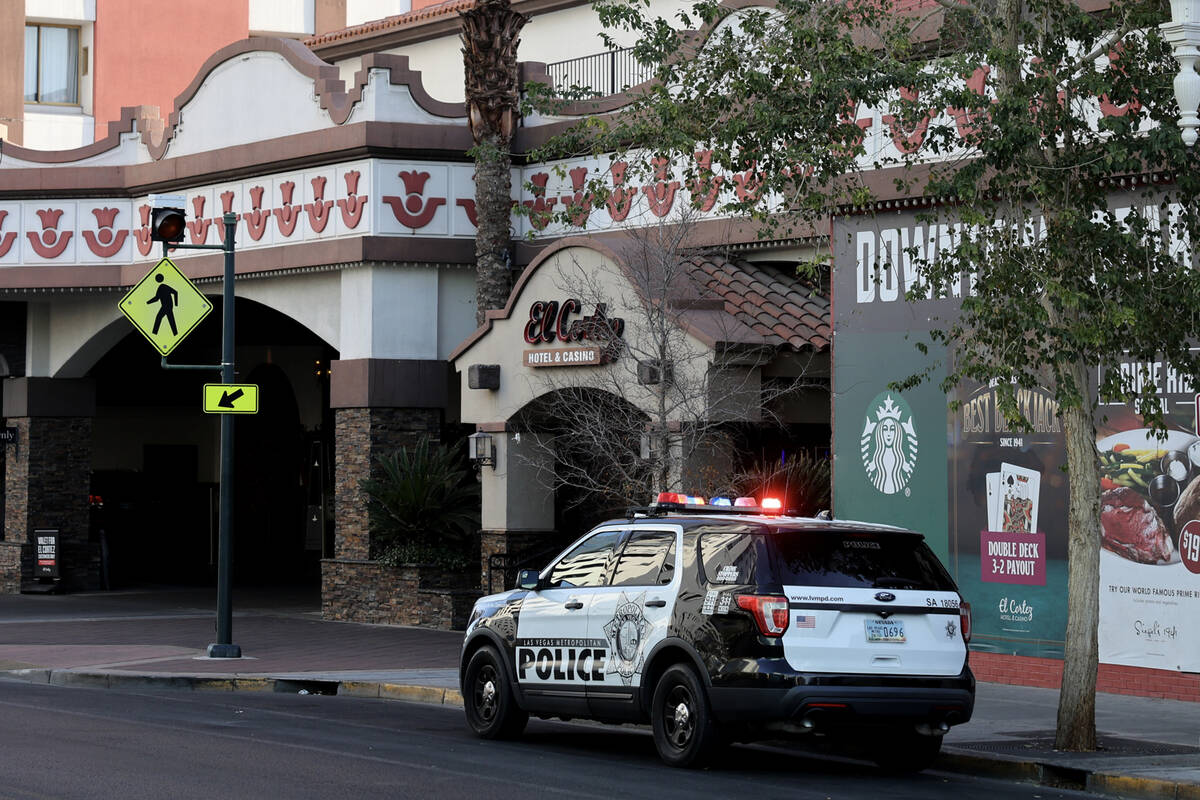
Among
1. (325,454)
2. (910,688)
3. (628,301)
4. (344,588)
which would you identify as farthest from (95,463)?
(910,688)

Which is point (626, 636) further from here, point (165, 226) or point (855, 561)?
A: point (165, 226)

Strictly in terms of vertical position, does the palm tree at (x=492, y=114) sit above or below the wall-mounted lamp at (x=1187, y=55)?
above

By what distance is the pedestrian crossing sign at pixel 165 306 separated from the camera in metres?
20.5

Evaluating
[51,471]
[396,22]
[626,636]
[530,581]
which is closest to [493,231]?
[396,22]

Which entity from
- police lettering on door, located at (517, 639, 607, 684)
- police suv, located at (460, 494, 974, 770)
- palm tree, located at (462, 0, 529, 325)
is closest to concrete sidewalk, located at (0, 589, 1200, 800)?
police suv, located at (460, 494, 974, 770)

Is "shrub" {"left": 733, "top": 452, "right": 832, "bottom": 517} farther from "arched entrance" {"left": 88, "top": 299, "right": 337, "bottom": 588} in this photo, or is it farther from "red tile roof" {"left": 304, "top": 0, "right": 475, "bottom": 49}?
"arched entrance" {"left": 88, "top": 299, "right": 337, "bottom": 588}

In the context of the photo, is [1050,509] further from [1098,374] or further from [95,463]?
[95,463]

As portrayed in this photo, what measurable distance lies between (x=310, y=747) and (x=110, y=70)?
102 ft

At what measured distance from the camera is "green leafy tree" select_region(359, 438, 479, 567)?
2488 cm

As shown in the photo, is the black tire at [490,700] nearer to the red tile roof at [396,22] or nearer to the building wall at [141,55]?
the red tile roof at [396,22]

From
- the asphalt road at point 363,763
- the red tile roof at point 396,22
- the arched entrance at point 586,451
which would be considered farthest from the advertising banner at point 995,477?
the red tile roof at point 396,22

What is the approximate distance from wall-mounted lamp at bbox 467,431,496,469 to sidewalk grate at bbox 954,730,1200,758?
11.6m

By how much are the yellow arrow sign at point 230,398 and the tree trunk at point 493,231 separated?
5.31 m

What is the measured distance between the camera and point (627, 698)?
12.6 meters
